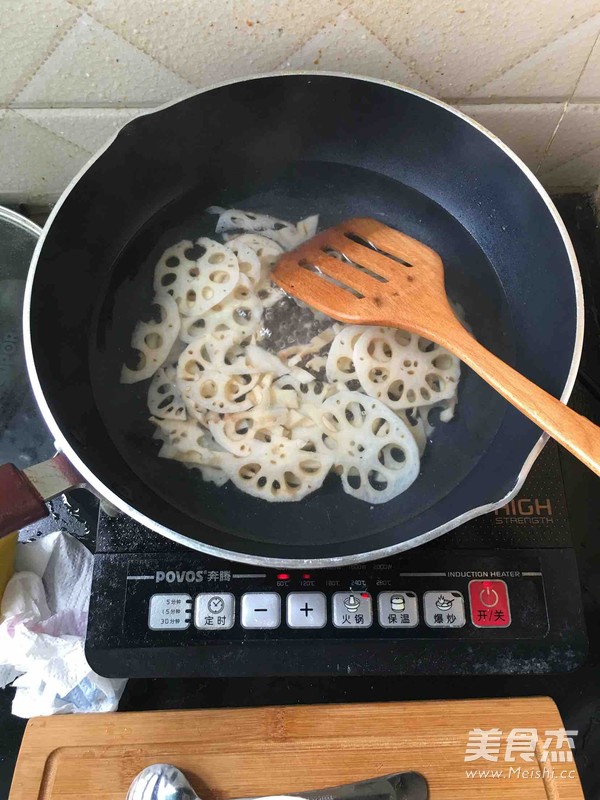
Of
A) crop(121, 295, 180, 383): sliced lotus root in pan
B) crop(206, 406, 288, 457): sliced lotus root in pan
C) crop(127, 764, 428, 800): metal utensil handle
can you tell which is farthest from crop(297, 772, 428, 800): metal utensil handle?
crop(121, 295, 180, 383): sliced lotus root in pan

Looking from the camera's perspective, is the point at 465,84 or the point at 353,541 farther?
the point at 465,84

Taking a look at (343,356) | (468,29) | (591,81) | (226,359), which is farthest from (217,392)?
(591,81)

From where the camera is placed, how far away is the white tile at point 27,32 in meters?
0.66

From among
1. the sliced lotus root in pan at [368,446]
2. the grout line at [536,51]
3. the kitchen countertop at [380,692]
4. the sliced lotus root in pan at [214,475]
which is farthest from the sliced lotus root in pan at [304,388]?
the grout line at [536,51]

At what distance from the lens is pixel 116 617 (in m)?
0.66

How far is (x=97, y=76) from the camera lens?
748 millimetres

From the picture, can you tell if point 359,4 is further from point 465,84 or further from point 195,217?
point 195,217

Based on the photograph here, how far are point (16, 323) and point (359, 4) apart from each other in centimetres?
58

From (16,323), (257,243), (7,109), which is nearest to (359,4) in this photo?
(257,243)

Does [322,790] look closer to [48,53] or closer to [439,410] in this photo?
[439,410]

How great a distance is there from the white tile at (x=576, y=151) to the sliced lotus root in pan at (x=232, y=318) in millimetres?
509

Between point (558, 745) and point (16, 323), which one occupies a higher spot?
point (16, 323)

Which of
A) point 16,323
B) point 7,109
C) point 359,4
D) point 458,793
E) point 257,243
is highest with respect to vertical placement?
point 359,4

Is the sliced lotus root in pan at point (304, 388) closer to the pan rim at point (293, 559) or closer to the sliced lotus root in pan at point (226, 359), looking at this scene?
the sliced lotus root in pan at point (226, 359)
